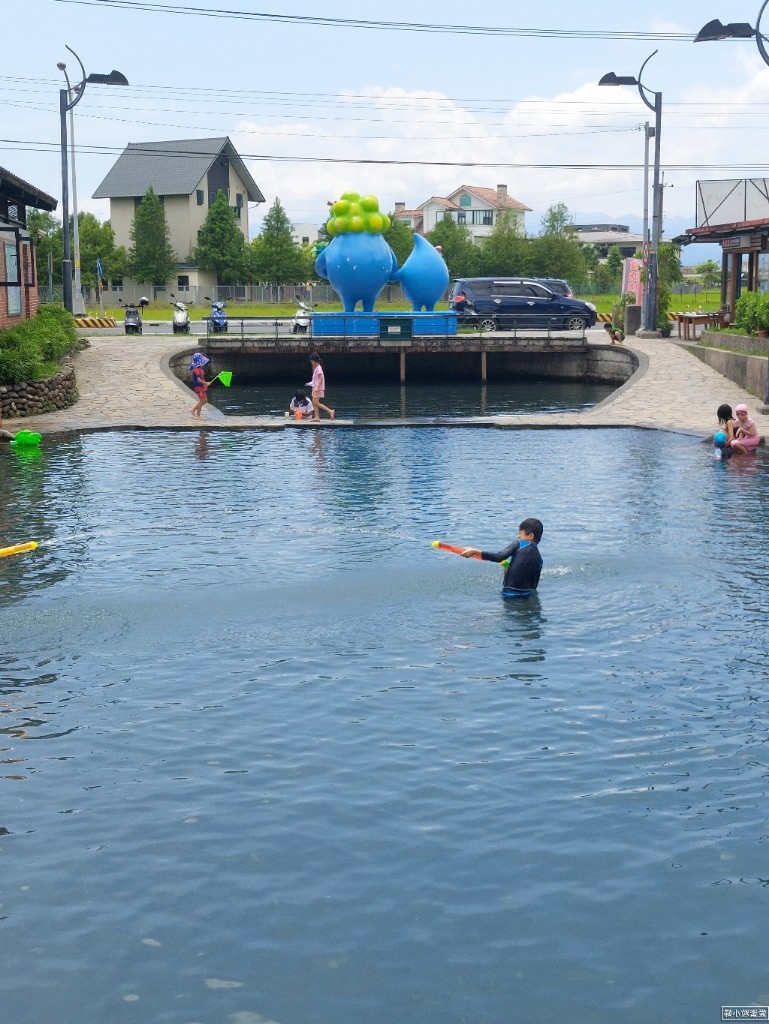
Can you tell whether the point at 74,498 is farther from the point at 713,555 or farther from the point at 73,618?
the point at 713,555

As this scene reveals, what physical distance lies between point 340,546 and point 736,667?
6.57 m

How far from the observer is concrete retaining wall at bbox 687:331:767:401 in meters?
32.9

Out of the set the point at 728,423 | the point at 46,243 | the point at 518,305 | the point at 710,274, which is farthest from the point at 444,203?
the point at 728,423

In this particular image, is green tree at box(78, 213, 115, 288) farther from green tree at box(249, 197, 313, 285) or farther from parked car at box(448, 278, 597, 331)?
parked car at box(448, 278, 597, 331)

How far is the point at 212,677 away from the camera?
11836mm

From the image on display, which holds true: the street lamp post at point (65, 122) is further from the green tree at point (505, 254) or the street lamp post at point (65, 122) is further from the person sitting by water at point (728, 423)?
the green tree at point (505, 254)

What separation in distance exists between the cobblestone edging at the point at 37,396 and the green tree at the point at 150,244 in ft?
163

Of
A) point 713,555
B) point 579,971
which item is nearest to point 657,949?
point 579,971

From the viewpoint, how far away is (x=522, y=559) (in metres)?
14.2

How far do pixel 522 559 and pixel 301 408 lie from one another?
674 inches

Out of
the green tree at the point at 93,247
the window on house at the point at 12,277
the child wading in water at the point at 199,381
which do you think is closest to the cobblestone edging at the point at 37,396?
the child wading in water at the point at 199,381

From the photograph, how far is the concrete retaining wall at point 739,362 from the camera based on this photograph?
3294 centimetres

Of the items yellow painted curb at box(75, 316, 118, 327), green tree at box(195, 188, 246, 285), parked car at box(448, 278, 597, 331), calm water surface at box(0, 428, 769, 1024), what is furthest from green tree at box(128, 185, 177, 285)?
calm water surface at box(0, 428, 769, 1024)

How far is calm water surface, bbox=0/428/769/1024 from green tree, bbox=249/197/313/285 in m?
65.8
